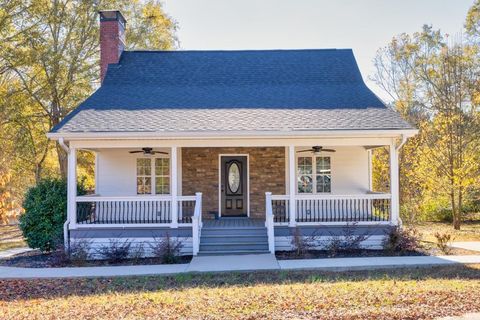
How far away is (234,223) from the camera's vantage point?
1419cm

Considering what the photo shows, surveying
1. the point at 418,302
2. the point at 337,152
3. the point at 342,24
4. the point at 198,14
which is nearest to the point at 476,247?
the point at 337,152

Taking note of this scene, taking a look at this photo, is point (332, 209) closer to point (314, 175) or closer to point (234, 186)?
point (314, 175)

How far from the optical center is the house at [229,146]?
12648 millimetres

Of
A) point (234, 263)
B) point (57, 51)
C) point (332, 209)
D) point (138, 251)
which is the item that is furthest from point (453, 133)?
point (57, 51)

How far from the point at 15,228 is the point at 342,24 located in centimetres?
2027

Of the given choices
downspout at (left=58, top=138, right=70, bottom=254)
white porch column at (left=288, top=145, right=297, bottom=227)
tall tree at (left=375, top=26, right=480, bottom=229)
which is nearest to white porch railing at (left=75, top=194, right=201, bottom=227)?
downspout at (left=58, top=138, right=70, bottom=254)

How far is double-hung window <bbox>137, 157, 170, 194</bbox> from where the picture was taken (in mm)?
15477

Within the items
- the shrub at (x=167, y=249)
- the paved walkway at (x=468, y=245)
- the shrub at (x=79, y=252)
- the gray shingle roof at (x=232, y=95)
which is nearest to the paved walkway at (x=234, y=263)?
the shrub at (x=167, y=249)

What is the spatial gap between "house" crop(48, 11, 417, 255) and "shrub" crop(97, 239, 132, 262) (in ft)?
0.60

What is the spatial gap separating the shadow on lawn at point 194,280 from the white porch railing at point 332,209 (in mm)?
2998

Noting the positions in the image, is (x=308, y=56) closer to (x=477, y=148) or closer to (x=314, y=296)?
(x=477, y=148)

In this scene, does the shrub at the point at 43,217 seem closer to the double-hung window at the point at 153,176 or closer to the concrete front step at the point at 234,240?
the double-hung window at the point at 153,176

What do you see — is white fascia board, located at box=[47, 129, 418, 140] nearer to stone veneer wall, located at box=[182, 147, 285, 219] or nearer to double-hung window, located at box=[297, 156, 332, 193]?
stone veneer wall, located at box=[182, 147, 285, 219]

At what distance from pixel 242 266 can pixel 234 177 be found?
5.33 m
